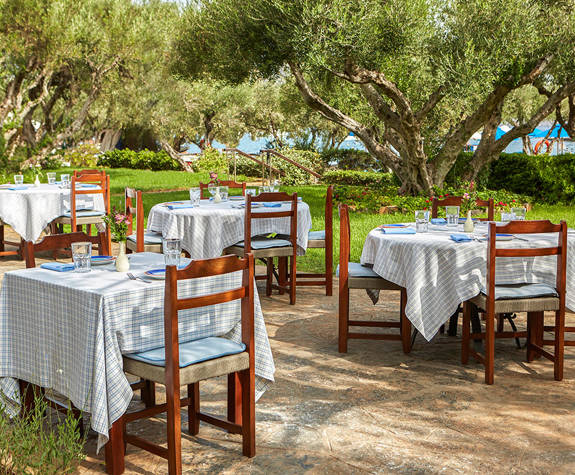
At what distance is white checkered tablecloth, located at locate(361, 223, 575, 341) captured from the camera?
4.92 meters

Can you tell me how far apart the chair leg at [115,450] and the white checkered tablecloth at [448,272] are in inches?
92.1


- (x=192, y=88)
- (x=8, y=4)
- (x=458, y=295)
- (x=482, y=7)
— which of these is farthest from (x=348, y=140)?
(x=458, y=295)

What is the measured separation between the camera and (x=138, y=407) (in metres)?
4.25

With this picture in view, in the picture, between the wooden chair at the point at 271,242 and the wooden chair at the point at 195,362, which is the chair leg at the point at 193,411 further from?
the wooden chair at the point at 271,242

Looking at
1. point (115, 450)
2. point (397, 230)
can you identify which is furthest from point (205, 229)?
point (115, 450)

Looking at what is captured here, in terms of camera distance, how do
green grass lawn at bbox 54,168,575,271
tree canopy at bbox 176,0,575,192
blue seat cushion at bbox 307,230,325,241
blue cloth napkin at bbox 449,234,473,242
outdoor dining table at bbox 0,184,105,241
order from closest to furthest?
blue cloth napkin at bbox 449,234,473,242, blue seat cushion at bbox 307,230,325,241, outdoor dining table at bbox 0,184,105,241, green grass lawn at bbox 54,168,575,271, tree canopy at bbox 176,0,575,192

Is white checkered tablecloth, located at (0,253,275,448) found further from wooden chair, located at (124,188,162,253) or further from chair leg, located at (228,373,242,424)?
wooden chair, located at (124,188,162,253)

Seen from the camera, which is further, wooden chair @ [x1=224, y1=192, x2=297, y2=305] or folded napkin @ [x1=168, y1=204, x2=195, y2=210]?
folded napkin @ [x1=168, y1=204, x2=195, y2=210]

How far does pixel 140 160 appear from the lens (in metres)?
28.3

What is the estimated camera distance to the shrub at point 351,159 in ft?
91.2

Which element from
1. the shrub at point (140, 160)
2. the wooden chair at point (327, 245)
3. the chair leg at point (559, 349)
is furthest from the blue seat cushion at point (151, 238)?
the shrub at point (140, 160)

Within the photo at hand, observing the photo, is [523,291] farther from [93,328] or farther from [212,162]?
[212,162]

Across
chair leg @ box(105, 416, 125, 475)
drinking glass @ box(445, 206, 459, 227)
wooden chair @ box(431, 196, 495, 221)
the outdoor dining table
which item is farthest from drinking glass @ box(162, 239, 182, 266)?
the outdoor dining table

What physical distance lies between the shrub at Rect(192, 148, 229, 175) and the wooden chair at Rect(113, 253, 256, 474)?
2161 cm
